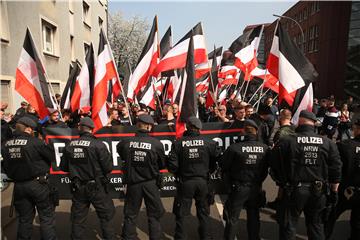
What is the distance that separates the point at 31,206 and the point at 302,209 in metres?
3.61

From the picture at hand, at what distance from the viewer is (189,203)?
4.37 m

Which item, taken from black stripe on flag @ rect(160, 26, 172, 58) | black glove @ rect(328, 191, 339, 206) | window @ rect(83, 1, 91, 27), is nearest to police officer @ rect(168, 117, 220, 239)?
black glove @ rect(328, 191, 339, 206)

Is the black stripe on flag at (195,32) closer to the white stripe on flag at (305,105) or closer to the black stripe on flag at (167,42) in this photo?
the black stripe on flag at (167,42)

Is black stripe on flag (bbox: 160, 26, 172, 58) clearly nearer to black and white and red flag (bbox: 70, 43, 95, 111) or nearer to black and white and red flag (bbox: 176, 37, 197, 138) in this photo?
black and white and red flag (bbox: 70, 43, 95, 111)

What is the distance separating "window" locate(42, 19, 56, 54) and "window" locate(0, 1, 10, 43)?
3256 mm

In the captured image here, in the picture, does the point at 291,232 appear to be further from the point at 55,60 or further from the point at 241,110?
the point at 55,60

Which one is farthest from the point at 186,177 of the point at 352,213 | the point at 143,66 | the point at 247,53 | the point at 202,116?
the point at 202,116

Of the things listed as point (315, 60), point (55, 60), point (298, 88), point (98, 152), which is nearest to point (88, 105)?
point (98, 152)

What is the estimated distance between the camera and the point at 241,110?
18.6 feet

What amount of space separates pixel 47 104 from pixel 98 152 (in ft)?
5.71

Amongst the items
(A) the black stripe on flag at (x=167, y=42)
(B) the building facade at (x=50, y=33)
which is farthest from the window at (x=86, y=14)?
(A) the black stripe on flag at (x=167, y=42)

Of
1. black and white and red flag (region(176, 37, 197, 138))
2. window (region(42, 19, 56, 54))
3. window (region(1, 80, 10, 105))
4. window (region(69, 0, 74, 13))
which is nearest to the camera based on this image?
black and white and red flag (region(176, 37, 197, 138))

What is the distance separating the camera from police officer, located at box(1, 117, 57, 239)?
418 cm

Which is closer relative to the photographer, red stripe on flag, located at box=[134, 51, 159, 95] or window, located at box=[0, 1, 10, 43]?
red stripe on flag, located at box=[134, 51, 159, 95]
